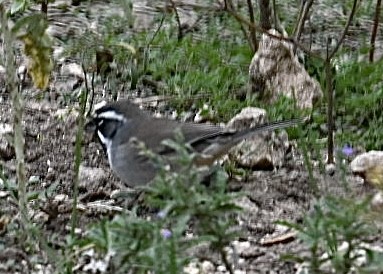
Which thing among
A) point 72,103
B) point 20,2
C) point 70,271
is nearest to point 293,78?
point 72,103

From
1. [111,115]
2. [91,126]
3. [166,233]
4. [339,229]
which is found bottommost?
[91,126]

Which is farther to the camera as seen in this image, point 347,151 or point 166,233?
point 347,151

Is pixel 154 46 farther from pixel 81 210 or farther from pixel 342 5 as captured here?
pixel 81 210

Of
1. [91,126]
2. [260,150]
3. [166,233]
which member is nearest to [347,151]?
[260,150]

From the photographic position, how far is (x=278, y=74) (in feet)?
21.2

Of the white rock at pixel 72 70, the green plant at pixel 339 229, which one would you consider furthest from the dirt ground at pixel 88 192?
the green plant at pixel 339 229

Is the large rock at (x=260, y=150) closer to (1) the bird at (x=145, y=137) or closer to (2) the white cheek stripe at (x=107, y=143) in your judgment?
(1) the bird at (x=145, y=137)

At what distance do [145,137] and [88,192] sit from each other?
36 centimetres

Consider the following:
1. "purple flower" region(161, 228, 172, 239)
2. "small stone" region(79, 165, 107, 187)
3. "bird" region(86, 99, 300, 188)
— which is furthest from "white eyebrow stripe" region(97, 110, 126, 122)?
"purple flower" region(161, 228, 172, 239)

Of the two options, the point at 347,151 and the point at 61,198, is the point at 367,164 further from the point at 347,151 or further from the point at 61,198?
the point at 61,198

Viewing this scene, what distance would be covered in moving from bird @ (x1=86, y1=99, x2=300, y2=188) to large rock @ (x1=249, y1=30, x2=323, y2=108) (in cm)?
115

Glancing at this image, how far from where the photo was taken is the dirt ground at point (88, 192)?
454cm

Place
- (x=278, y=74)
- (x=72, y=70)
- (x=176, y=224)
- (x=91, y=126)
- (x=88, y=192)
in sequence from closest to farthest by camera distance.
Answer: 1. (x=176, y=224)
2. (x=88, y=192)
3. (x=91, y=126)
4. (x=278, y=74)
5. (x=72, y=70)

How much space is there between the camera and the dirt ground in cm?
454
